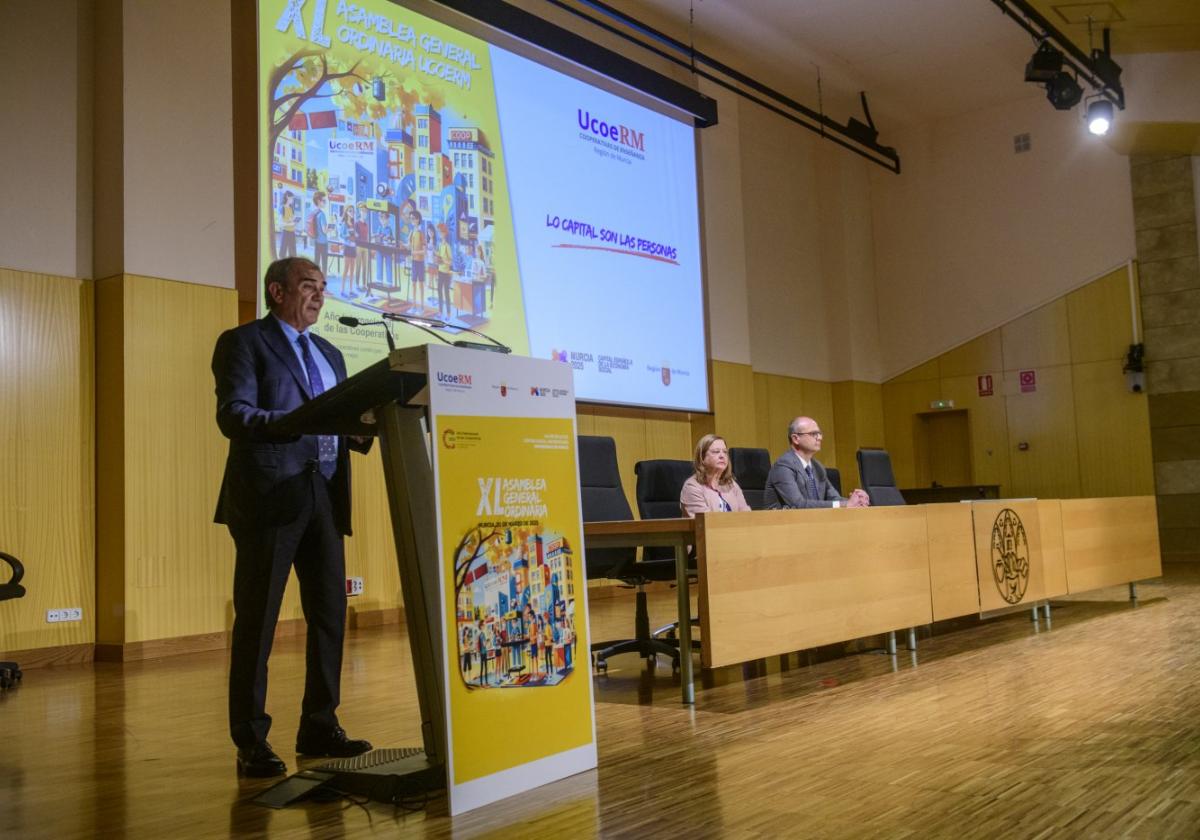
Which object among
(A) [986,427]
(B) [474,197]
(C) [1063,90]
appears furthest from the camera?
(A) [986,427]

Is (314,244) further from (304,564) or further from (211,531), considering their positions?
(304,564)

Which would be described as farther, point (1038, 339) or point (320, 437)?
point (1038, 339)

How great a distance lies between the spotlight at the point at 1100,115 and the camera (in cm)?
861

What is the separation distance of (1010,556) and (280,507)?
3894mm

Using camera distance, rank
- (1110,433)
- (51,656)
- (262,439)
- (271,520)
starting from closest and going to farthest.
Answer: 1. (262,439)
2. (271,520)
3. (51,656)
4. (1110,433)

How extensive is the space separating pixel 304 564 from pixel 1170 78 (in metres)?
8.45

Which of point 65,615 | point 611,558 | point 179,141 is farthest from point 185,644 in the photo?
point 179,141

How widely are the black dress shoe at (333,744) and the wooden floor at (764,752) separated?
7cm

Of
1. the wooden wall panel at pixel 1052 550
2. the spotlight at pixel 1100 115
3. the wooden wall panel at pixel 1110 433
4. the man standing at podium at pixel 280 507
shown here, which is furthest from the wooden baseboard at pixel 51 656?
the wooden wall panel at pixel 1110 433

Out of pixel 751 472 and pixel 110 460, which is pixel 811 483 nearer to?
pixel 751 472

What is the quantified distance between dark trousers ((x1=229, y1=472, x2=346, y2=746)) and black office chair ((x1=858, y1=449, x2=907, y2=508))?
13.0ft

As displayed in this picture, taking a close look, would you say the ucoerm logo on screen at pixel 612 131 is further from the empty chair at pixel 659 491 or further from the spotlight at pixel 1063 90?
the empty chair at pixel 659 491

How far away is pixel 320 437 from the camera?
2.75 metres

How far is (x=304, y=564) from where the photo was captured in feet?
8.98
